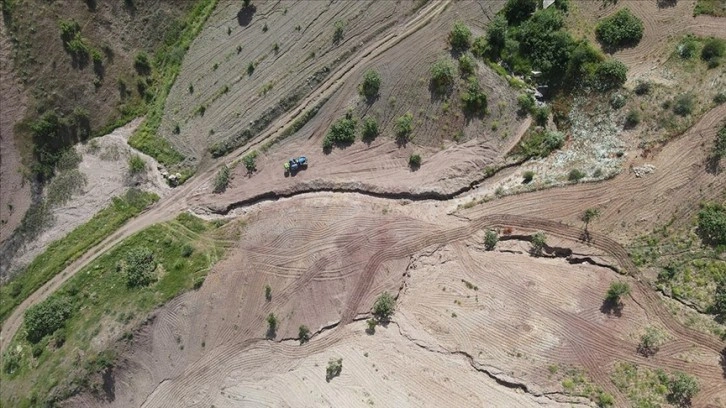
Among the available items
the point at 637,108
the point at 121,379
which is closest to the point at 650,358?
the point at 637,108

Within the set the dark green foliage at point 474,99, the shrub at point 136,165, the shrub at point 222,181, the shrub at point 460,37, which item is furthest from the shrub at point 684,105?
the shrub at point 136,165

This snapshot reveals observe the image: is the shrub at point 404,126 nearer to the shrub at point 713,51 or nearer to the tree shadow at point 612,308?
the tree shadow at point 612,308

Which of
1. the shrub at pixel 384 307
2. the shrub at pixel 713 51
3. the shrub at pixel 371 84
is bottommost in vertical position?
the shrub at pixel 384 307

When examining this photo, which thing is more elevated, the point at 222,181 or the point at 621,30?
the point at 222,181

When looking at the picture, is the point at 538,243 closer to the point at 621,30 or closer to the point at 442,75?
the point at 442,75

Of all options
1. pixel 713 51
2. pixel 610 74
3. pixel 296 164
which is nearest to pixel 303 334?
pixel 296 164

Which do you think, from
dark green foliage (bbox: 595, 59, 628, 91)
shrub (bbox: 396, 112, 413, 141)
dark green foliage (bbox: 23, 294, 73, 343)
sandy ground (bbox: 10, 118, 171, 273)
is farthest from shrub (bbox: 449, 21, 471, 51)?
dark green foliage (bbox: 23, 294, 73, 343)

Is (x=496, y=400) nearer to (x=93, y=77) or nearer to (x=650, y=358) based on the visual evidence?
(x=650, y=358)
